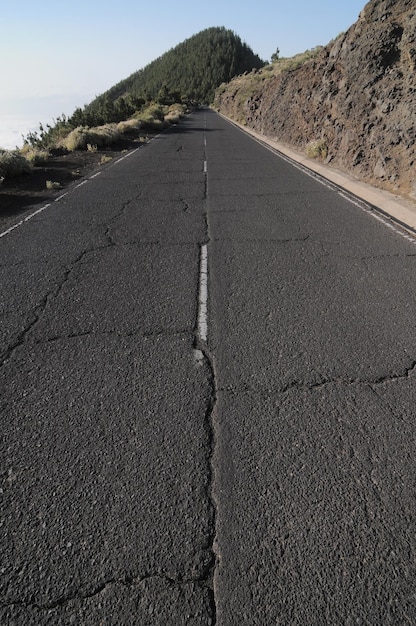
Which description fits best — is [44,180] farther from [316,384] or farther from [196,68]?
[196,68]

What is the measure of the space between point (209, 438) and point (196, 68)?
609 ft

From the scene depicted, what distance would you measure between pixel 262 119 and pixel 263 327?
31.4 m

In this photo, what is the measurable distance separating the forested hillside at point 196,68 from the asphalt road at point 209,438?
142 meters

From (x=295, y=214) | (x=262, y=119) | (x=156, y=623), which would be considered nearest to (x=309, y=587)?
(x=156, y=623)

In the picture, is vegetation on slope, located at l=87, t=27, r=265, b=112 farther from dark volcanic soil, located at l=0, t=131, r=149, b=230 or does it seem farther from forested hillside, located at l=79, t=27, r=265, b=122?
dark volcanic soil, located at l=0, t=131, r=149, b=230

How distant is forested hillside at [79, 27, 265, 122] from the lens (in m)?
147

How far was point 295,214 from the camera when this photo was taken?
8.30m

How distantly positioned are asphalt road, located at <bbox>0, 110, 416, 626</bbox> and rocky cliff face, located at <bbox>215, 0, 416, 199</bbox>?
619 centimetres

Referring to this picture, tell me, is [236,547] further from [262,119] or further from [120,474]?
[262,119]

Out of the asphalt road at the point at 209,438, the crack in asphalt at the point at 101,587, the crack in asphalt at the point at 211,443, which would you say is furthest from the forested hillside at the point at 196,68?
the crack in asphalt at the point at 101,587

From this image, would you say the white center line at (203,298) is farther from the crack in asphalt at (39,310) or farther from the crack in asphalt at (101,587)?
the crack in asphalt at (101,587)

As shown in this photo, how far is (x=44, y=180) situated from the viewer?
41.0 feet

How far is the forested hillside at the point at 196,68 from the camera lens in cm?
14725

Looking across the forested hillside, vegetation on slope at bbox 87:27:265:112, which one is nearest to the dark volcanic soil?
vegetation on slope at bbox 87:27:265:112
